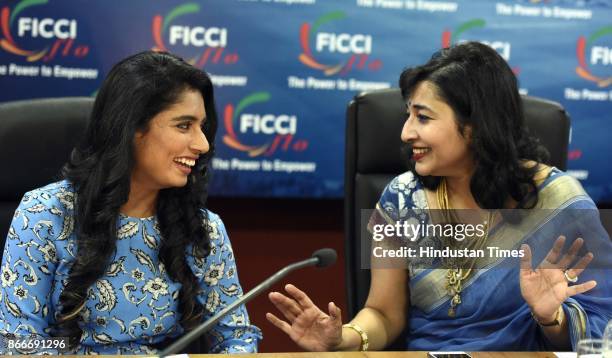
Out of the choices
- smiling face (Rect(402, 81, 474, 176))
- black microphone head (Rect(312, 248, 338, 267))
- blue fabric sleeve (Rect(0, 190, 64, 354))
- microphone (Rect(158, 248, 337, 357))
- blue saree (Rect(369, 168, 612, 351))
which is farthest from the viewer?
smiling face (Rect(402, 81, 474, 176))

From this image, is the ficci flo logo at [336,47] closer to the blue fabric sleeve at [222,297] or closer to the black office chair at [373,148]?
the black office chair at [373,148]

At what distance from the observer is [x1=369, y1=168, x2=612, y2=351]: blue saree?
84.3 inches

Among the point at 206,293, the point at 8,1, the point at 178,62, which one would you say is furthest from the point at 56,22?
the point at 206,293

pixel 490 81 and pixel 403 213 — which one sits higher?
pixel 490 81

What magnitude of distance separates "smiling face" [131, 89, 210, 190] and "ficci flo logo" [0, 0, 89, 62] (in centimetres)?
130

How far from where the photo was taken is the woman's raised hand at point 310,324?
1994 mm

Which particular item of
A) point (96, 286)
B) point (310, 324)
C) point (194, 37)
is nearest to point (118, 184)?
point (96, 286)

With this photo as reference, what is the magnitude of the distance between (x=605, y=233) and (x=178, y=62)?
112 centimetres

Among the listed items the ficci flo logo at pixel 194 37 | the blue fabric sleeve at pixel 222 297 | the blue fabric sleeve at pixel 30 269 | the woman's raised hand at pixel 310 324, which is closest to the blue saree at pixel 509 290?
the woman's raised hand at pixel 310 324

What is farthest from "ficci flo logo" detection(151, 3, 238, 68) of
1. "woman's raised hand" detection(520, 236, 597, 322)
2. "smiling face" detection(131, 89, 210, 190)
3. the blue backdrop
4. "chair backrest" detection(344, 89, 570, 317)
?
"woman's raised hand" detection(520, 236, 597, 322)

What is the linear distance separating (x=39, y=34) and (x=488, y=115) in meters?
1.75

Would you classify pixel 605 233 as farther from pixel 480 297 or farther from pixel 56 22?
pixel 56 22

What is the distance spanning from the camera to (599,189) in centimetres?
349

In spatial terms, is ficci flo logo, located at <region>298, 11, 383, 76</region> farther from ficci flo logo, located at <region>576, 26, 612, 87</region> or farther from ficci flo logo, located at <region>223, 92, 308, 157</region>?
ficci flo logo, located at <region>576, 26, 612, 87</region>
